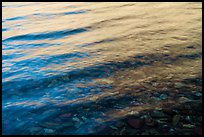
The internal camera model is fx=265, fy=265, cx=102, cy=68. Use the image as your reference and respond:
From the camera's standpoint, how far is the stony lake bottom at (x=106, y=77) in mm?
3309

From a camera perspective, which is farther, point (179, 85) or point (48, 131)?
point (179, 85)

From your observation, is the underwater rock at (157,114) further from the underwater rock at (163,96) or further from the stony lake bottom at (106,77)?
the underwater rock at (163,96)

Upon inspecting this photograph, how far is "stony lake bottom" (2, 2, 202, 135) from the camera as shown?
3.31 meters

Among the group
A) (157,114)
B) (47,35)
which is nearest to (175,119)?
(157,114)

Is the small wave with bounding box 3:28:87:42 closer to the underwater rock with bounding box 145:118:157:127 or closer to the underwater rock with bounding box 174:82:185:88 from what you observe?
the underwater rock with bounding box 174:82:185:88

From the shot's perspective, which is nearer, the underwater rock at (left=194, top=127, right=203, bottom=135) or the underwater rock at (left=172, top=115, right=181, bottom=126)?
the underwater rock at (left=194, top=127, right=203, bottom=135)

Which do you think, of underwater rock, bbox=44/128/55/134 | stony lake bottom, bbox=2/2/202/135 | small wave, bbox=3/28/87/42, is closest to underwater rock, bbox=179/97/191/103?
stony lake bottom, bbox=2/2/202/135

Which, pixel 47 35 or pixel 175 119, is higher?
pixel 47 35

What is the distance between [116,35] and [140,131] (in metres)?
4.23

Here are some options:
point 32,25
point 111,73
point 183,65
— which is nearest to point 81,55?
point 111,73

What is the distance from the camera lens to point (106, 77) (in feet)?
14.9

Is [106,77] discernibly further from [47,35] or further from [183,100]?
[47,35]

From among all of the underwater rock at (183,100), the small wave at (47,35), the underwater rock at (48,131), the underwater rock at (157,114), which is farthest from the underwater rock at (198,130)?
the small wave at (47,35)

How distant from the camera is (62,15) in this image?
1004 cm
